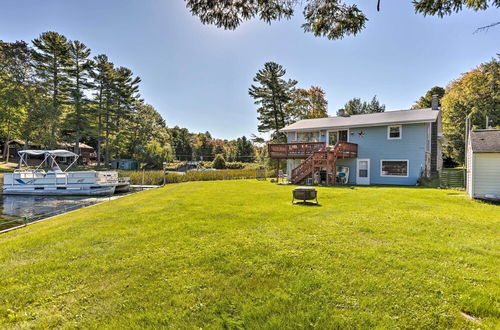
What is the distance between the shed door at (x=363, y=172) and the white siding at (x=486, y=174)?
28.3 feet

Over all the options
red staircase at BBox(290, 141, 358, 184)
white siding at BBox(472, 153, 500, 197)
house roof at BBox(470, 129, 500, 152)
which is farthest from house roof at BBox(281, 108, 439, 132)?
white siding at BBox(472, 153, 500, 197)

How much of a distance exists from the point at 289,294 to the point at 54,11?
15.1m

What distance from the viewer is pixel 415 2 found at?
4.55 m

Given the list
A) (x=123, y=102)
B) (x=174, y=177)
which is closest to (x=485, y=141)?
(x=174, y=177)

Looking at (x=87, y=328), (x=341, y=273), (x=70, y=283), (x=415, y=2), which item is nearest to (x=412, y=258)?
(x=341, y=273)

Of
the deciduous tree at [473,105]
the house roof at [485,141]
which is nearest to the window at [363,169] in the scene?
the house roof at [485,141]

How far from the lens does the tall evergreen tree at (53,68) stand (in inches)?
1324

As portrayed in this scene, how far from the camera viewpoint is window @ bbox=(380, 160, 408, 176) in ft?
60.1

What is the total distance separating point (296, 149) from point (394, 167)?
718 centimetres

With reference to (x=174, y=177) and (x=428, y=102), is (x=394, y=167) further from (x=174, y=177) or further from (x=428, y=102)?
(x=428, y=102)

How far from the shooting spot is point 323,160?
18172 mm

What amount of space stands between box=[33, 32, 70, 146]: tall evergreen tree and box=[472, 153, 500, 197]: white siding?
4277 centimetres

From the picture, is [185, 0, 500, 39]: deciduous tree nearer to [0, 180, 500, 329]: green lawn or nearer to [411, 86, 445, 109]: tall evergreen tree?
[0, 180, 500, 329]: green lawn

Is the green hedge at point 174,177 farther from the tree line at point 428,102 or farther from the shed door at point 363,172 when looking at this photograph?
the tree line at point 428,102
